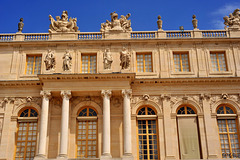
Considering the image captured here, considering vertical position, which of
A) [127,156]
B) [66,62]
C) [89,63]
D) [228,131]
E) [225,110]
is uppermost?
[89,63]

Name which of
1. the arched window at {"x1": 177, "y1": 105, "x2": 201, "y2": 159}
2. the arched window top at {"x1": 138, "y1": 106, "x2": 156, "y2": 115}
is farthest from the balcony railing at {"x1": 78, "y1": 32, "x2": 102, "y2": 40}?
the arched window at {"x1": 177, "y1": 105, "x2": 201, "y2": 159}

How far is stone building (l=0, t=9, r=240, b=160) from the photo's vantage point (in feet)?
80.8

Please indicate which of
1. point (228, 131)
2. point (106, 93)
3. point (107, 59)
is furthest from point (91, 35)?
point (228, 131)

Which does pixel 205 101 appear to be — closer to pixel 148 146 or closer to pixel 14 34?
pixel 148 146

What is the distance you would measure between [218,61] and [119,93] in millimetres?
8595

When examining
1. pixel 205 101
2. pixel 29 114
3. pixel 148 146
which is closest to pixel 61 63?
pixel 29 114

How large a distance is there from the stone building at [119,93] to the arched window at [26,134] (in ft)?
0.24

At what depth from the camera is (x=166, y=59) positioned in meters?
27.2

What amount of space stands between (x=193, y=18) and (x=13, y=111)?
1646cm

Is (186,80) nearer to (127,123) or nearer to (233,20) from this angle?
(127,123)

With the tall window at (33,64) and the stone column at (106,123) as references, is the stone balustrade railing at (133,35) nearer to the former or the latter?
the tall window at (33,64)

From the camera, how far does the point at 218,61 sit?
27.5 m

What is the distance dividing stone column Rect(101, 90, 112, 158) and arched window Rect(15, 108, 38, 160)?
5344 mm

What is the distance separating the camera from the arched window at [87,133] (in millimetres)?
24816
